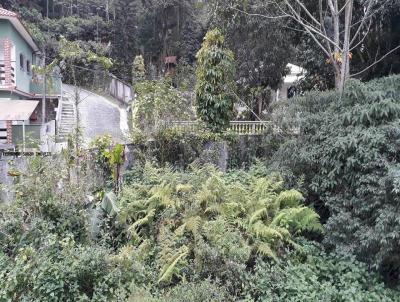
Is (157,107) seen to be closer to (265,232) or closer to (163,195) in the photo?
(163,195)

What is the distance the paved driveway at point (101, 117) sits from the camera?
57.7 feet

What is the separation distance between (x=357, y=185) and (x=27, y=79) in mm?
16856

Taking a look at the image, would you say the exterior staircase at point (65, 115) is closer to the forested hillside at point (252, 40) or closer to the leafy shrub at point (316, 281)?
the forested hillside at point (252, 40)

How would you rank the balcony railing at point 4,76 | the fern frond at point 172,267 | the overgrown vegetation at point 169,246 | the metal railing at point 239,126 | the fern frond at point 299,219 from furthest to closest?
the balcony railing at point 4,76 → the metal railing at point 239,126 → the fern frond at point 299,219 → the fern frond at point 172,267 → the overgrown vegetation at point 169,246

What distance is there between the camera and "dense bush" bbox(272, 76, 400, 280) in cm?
616

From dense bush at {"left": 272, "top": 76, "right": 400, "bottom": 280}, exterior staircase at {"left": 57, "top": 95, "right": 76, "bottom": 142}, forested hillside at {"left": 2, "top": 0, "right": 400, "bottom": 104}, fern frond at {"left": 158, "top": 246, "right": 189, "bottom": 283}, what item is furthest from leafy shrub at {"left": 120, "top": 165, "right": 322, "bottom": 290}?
exterior staircase at {"left": 57, "top": 95, "right": 76, "bottom": 142}

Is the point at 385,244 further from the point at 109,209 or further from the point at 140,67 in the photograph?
the point at 140,67

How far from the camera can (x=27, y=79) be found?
18.7 metres

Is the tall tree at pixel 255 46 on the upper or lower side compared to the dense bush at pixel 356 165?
upper

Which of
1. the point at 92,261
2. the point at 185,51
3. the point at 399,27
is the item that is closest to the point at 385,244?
the point at 92,261

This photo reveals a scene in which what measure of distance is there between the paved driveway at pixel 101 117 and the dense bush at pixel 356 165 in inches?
392

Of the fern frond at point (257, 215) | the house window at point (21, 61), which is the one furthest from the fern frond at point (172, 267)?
the house window at point (21, 61)

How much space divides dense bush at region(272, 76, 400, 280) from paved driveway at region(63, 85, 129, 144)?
997cm

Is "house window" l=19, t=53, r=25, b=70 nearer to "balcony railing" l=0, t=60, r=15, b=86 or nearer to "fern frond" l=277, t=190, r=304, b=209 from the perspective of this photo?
"balcony railing" l=0, t=60, r=15, b=86
